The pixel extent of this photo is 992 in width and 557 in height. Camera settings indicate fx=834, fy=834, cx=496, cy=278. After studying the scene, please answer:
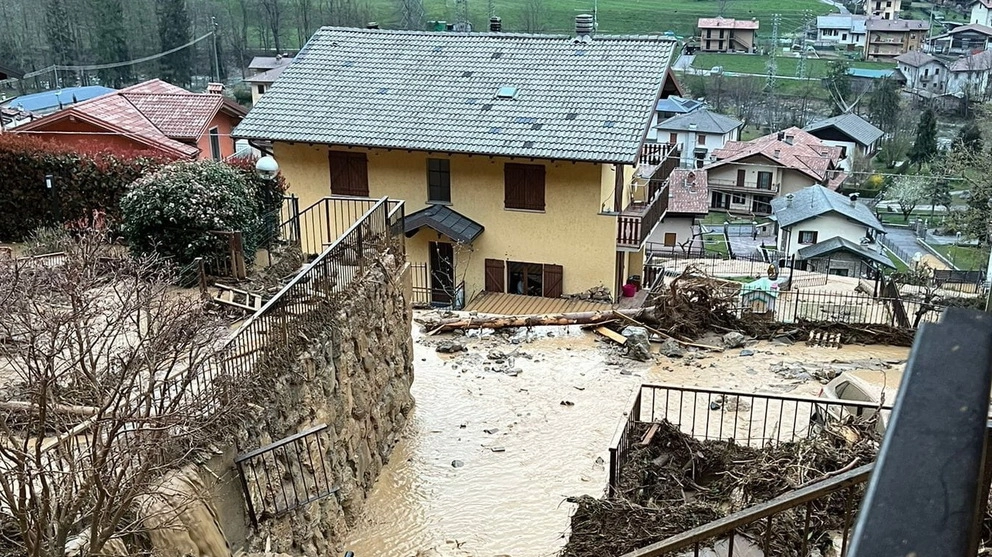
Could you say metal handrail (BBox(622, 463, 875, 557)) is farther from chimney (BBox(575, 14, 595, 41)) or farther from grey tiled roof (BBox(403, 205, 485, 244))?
chimney (BBox(575, 14, 595, 41))

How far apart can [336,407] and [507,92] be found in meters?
15.4

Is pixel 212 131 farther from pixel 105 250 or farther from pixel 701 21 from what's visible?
pixel 701 21

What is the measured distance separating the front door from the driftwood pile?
50.3 feet

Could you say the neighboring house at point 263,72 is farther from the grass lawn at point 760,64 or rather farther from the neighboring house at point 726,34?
the neighboring house at point 726,34

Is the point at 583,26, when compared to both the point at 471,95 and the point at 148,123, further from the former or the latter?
the point at 148,123

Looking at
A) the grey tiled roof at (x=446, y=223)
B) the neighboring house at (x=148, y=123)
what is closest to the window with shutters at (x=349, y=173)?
the grey tiled roof at (x=446, y=223)

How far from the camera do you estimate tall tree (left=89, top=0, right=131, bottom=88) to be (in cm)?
6644

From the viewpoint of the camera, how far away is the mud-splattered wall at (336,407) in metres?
9.29

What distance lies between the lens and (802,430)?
1269 centimetres

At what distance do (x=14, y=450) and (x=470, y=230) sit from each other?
18.2 m

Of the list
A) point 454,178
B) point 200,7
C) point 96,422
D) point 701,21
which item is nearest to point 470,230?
point 454,178

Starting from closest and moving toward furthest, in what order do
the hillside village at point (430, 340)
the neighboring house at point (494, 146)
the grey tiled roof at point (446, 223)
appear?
the hillside village at point (430, 340)
the neighboring house at point (494, 146)
the grey tiled roof at point (446, 223)

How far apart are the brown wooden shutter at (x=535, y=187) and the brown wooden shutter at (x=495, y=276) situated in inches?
78.6

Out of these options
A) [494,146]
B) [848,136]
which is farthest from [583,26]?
[848,136]
